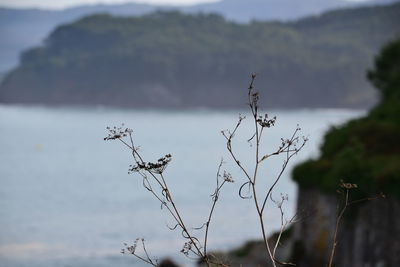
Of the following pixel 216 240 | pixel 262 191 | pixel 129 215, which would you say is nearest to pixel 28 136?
pixel 262 191

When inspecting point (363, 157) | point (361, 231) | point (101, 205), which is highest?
point (101, 205)

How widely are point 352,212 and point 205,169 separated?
253 feet

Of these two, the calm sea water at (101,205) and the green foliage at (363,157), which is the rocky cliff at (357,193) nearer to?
the green foliage at (363,157)

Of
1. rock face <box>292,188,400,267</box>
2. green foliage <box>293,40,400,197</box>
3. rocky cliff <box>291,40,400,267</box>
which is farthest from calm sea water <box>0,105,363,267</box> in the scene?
rock face <box>292,188,400,267</box>

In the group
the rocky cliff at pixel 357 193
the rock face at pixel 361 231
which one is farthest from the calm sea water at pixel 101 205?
the rock face at pixel 361 231

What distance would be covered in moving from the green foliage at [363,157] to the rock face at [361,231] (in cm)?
33

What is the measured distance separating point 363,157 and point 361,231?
1977 mm

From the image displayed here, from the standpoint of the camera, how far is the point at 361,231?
65.6 ft

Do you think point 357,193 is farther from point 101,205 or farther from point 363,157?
point 101,205

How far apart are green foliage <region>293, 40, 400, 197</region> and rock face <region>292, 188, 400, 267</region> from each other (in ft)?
1.08

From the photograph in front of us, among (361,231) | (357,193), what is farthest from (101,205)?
(357,193)

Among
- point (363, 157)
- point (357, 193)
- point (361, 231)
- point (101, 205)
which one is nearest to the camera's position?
point (357, 193)

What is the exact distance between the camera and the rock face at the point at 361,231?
18.8 metres

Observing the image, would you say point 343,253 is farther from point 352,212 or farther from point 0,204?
→ point 0,204
